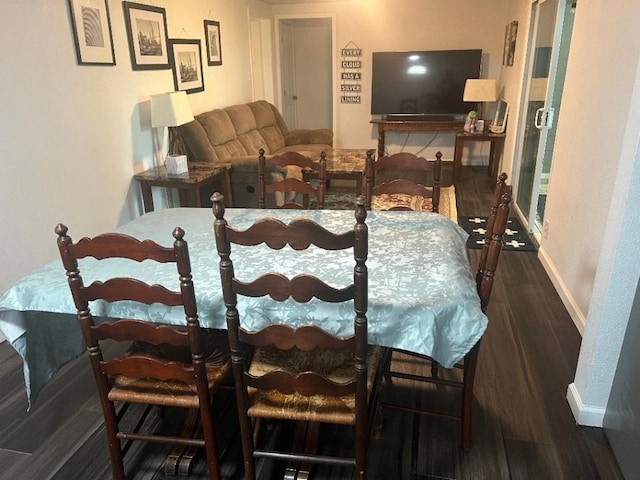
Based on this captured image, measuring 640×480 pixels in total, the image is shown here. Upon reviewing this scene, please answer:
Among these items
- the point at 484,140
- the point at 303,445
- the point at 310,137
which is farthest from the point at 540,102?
the point at 303,445

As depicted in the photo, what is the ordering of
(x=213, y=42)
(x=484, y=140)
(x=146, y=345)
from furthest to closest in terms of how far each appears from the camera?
(x=484, y=140)
(x=213, y=42)
(x=146, y=345)

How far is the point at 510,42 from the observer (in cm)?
543

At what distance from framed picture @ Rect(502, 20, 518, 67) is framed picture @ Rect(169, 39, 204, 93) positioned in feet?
11.3

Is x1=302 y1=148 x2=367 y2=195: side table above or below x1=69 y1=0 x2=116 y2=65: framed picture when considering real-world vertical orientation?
below

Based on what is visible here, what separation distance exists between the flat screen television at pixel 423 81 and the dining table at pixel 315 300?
15.3 ft

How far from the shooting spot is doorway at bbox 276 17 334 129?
6.96 m

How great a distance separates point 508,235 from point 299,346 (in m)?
3.14

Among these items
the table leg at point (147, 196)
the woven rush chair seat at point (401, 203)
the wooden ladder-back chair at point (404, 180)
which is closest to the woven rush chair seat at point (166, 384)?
the wooden ladder-back chair at point (404, 180)

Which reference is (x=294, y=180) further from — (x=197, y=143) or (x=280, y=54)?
(x=280, y=54)

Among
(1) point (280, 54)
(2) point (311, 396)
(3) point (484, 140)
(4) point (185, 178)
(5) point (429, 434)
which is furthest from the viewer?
(1) point (280, 54)

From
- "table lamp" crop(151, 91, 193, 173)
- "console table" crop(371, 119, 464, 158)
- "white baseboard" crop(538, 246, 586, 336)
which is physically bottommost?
"white baseboard" crop(538, 246, 586, 336)

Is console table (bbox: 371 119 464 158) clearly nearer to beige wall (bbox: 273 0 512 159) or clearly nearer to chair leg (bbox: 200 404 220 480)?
beige wall (bbox: 273 0 512 159)

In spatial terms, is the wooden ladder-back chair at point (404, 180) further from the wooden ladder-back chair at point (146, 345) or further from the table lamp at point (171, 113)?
the table lamp at point (171, 113)

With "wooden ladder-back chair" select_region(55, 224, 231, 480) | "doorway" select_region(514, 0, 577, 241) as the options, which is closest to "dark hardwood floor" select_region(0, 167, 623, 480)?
"wooden ladder-back chair" select_region(55, 224, 231, 480)
